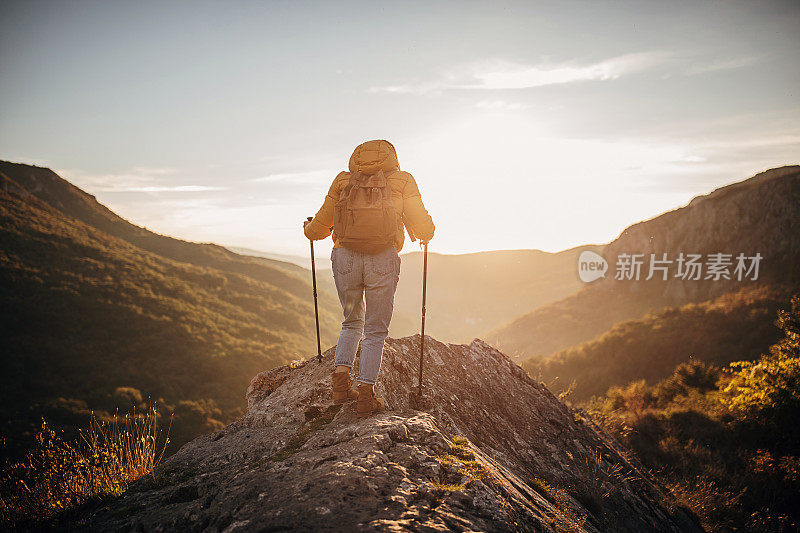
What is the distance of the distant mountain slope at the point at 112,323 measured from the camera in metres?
40.8

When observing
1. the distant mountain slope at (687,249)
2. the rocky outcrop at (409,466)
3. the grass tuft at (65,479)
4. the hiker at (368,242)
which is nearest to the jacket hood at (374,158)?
the hiker at (368,242)

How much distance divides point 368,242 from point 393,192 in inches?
26.2

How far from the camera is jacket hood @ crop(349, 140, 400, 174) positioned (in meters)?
3.79

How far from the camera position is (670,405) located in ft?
41.0

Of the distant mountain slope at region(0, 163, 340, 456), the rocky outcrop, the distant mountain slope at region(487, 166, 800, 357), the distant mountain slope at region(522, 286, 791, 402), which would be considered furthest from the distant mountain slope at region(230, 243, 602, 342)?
the rocky outcrop

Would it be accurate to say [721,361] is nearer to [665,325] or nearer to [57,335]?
[665,325]

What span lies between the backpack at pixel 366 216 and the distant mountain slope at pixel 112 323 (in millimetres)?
41272

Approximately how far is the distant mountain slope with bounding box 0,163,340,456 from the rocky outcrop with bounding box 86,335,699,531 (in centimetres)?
3936

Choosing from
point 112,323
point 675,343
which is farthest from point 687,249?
point 112,323

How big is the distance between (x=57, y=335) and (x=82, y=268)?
1518 centimetres

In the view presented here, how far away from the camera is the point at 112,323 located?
49.4 metres

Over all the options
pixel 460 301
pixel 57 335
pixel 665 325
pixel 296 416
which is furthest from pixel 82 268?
pixel 460 301

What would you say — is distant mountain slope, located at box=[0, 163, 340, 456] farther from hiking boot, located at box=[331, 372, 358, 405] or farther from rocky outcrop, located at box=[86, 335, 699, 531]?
hiking boot, located at box=[331, 372, 358, 405]

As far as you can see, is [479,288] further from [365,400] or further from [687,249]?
[365,400]
